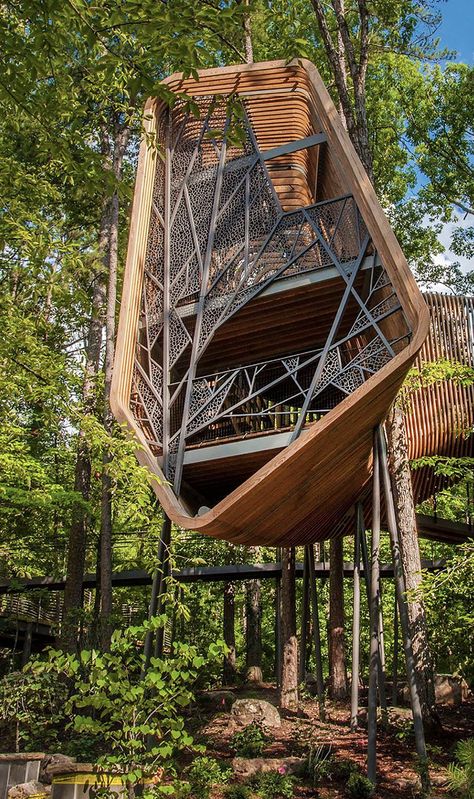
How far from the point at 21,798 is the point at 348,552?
14.3 meters

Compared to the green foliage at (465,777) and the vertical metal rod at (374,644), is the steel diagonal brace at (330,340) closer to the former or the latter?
the vertical metal rod at (374,644)

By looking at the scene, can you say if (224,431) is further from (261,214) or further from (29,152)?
(29,152)

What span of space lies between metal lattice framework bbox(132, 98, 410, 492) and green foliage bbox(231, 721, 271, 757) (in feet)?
8.97

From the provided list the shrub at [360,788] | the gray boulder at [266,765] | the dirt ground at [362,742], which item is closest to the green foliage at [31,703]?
the dirt ground at [362,742]

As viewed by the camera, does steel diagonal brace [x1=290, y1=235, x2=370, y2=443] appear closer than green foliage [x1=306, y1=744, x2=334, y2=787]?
No

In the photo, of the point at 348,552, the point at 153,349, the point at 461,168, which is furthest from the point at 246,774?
the point at 461,168

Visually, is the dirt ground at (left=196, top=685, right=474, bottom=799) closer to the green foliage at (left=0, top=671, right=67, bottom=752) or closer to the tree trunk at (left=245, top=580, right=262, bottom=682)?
the green foliage at (left=0, top=671, right=67, bottom=752)

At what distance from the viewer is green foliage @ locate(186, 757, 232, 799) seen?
245 inches

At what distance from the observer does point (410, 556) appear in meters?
8.01

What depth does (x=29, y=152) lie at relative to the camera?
12.1 metres

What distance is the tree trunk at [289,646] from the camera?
34.8 feet

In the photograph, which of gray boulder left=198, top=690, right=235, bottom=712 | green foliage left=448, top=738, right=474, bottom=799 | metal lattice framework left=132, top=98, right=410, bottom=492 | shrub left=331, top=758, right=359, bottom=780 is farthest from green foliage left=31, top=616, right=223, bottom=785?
gray boulder left=198, top=690, right=235, bottom=712

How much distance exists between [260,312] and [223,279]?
61cm

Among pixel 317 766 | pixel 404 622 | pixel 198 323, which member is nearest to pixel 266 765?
pixel 317 766
